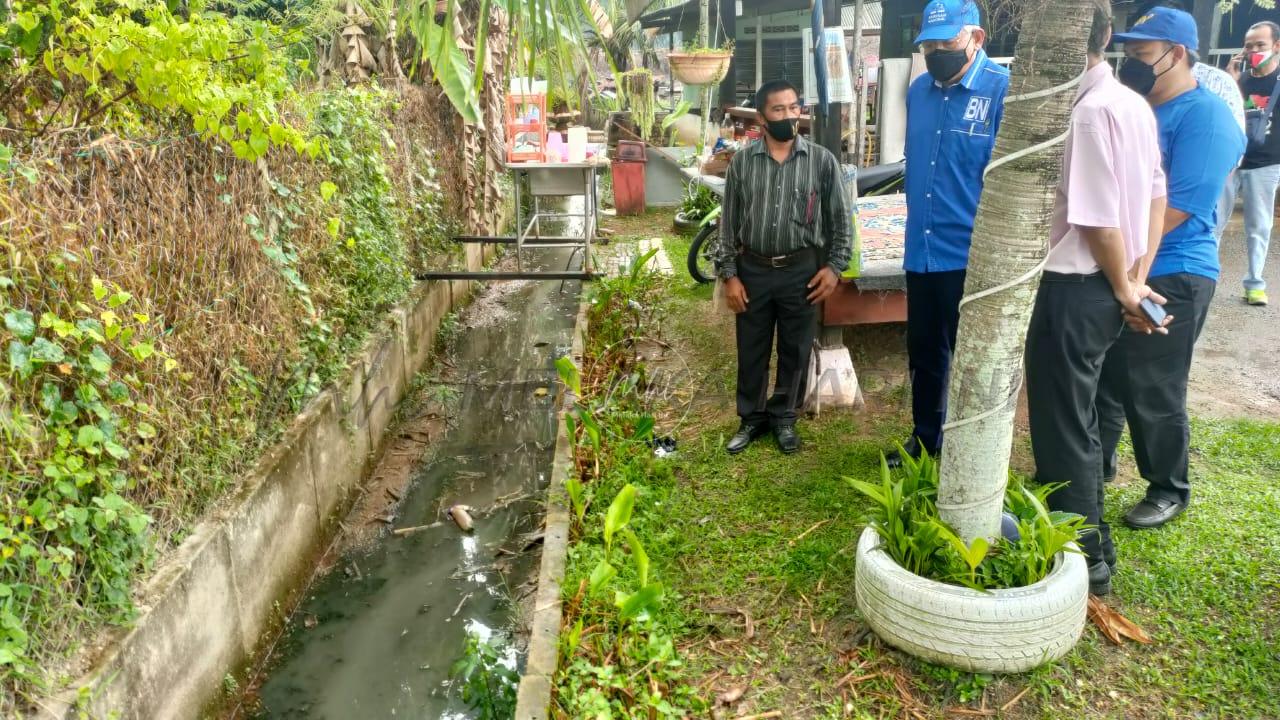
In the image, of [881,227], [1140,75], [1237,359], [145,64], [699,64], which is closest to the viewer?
[145,64]

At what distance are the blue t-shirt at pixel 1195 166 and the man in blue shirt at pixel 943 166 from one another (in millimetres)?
671

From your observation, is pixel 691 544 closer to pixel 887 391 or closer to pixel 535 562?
pixel 535 562

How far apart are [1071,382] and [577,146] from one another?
5920 millimetres

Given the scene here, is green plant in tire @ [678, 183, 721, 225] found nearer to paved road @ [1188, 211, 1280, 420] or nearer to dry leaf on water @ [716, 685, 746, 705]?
paved road @ [1188, 211, 1280, 420]

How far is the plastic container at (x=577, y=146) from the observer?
8.35m

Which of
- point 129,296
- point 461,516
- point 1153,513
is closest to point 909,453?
point 1153,513

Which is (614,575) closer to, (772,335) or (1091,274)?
(772,335)

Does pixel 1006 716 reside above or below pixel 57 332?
below


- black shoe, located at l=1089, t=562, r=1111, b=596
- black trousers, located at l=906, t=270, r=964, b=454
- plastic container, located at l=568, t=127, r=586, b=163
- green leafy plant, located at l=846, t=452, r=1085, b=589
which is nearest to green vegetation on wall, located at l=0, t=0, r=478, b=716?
green leafy plant, located at l=846, t=452, r=1085, b=589

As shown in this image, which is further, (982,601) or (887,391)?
(887,391)

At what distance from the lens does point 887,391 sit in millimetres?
5719

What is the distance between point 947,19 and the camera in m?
3.91

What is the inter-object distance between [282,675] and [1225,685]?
11.7ft

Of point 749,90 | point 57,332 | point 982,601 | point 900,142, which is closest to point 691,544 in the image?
point 982,601
